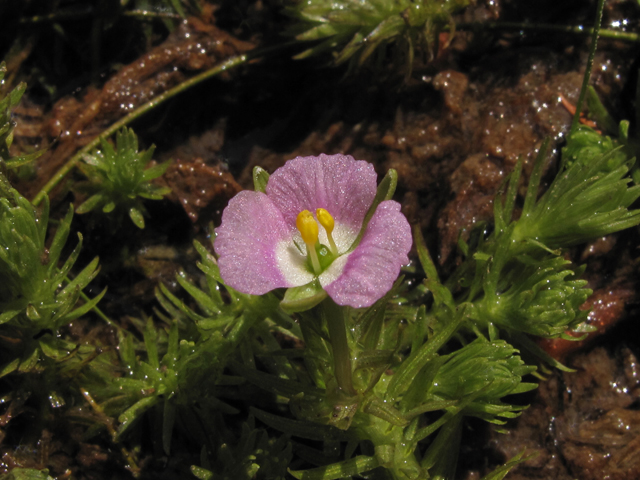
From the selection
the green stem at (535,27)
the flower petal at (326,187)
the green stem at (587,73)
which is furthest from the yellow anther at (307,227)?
the green stem at (535,27)

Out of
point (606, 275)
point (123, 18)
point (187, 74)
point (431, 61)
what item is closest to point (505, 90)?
point (431, 61)

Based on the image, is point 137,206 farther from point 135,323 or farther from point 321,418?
point 321,418

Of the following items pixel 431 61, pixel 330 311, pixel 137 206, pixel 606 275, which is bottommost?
pixel 606 275

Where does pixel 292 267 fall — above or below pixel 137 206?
above

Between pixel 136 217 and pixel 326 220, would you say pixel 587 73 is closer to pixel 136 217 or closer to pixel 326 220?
pixel 326 220

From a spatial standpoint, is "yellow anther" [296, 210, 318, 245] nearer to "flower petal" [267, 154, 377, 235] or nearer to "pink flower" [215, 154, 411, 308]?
"pink flower" [215, 154, 411, 308]

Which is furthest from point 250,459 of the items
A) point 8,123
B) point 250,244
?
point 8,123

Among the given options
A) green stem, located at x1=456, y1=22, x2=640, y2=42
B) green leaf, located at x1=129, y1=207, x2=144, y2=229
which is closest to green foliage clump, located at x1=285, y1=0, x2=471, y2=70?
green stem, located at x1=456, y1=22, x2=640, y2=42
